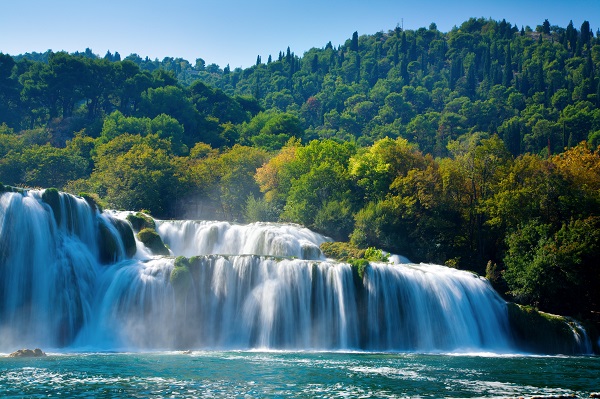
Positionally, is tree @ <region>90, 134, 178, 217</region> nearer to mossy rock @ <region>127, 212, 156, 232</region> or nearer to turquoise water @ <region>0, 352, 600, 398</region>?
mossy rock @ <region>127, 212, 156, 232</region>

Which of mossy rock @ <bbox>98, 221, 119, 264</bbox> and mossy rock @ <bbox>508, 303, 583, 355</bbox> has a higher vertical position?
mossy rock @ <bbox>98, 221, 119, 264</bbox>

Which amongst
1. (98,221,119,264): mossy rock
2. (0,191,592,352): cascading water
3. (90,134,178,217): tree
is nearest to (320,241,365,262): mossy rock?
(0,191,592,352): cascading water

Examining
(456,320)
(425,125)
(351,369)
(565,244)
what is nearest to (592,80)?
(425,125)

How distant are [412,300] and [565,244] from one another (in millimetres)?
13422

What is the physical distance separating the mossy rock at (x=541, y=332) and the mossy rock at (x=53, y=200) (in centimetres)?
2959

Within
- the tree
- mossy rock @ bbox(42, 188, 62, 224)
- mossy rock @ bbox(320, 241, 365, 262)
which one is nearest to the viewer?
mossy rock @ bbox(42, 188, 62, 224)

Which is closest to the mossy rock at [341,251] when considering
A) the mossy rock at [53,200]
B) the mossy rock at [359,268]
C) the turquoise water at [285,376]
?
the mossy rock at [359,268]

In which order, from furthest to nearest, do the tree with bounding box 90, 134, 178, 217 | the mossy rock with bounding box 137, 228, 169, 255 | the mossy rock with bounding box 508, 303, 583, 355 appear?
the tree with bounding box 90, 134, 178, 217 → the mossy rock with bounding box 137, 228, 169, 255 → the mossy rock with bounding box 508, 303, 583, 355

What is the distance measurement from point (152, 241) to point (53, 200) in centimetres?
853

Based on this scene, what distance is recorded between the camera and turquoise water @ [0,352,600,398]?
25.7 m

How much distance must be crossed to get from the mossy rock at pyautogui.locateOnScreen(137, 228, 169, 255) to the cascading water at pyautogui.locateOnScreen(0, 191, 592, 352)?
3.05m

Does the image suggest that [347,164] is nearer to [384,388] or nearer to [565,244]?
[565,244]

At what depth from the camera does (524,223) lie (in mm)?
56531

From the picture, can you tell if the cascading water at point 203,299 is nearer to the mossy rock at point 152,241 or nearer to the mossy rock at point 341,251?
the mossy rock at point 152,241
